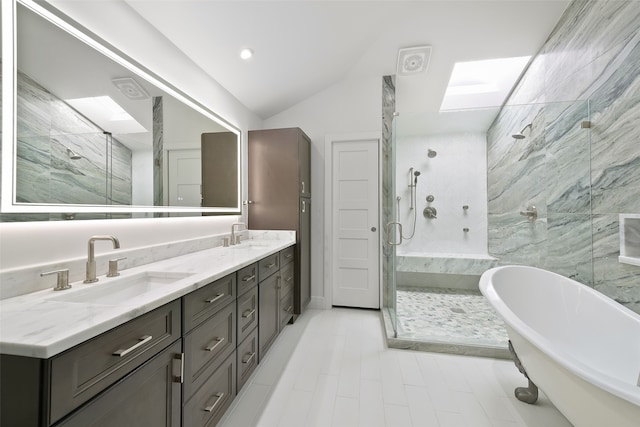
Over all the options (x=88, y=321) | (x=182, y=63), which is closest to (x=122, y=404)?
(x=88, y=321)

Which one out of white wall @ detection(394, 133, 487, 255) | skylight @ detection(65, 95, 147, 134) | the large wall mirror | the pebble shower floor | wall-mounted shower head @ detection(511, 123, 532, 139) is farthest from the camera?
white wall @ detection(394, 133, 487, 255)

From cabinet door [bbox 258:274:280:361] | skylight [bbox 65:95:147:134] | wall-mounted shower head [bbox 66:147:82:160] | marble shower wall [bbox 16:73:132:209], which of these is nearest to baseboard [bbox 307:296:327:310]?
cabinet door [bbox 258:274:280:361]

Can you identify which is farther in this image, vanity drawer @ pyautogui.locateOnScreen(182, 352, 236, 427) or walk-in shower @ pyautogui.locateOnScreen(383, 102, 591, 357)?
walk-in shower @ pyautogui.locateOnScreen(383, 102, 591, 357)

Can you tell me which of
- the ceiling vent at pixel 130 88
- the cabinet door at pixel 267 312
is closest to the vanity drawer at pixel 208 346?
the cabinet door at pixel 267 312

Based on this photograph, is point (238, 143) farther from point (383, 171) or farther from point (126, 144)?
point (383, 171)

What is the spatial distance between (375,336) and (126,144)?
249 cm

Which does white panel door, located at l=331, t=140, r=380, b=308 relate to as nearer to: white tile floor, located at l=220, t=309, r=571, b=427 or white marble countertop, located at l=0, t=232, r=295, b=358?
white tile floor, located at l=220, t=309, r=571, b=427

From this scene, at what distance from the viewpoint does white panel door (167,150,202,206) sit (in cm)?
189

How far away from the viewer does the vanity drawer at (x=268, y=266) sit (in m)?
1.98

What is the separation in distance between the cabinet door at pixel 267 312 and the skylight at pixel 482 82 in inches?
117

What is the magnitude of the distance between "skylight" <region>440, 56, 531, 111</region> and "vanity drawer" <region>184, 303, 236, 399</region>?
10.8 feet

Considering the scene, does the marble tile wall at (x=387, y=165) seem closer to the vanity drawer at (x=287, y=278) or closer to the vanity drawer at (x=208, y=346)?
the vanity drawer at (x=287, y=278)

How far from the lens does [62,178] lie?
119 centimetres

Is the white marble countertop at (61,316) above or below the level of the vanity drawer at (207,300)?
above
